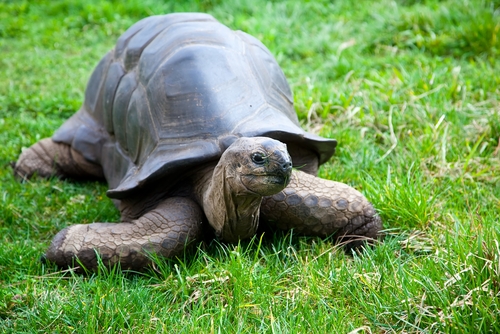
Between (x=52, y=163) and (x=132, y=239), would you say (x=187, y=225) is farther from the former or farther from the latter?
(x=52, y=163)

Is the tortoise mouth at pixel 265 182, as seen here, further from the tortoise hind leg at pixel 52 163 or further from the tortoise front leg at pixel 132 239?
the tortoise hind leg at pixel 52 163

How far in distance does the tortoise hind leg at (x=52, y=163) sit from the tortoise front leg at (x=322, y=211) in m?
1.42

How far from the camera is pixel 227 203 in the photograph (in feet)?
8.52

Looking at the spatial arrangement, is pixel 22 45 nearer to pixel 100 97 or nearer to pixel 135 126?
pixel 100 97

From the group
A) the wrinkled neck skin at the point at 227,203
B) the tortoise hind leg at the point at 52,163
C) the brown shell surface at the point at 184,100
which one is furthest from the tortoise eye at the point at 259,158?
the tortoise hind leg at the point at 52,163

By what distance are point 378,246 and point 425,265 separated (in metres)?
0.34

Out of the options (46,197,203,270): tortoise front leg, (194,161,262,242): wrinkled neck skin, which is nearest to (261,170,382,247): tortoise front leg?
(194,161,262,242): wrinkled neck skin

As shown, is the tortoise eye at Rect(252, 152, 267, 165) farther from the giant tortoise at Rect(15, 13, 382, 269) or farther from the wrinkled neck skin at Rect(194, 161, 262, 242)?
the wrinkled neck skin at Rect(194, 161, 262, 242)

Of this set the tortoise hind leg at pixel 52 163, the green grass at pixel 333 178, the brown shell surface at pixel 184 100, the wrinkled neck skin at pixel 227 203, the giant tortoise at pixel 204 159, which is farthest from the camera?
the tortoise hind leg at pixel 52 163

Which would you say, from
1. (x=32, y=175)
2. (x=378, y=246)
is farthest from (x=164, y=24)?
(x=378, y=246)

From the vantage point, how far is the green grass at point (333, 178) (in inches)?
90.3

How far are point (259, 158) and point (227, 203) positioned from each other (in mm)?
332

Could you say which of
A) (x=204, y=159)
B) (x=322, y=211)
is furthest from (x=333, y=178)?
(x=204, y=159)

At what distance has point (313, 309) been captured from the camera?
2.37 meters
